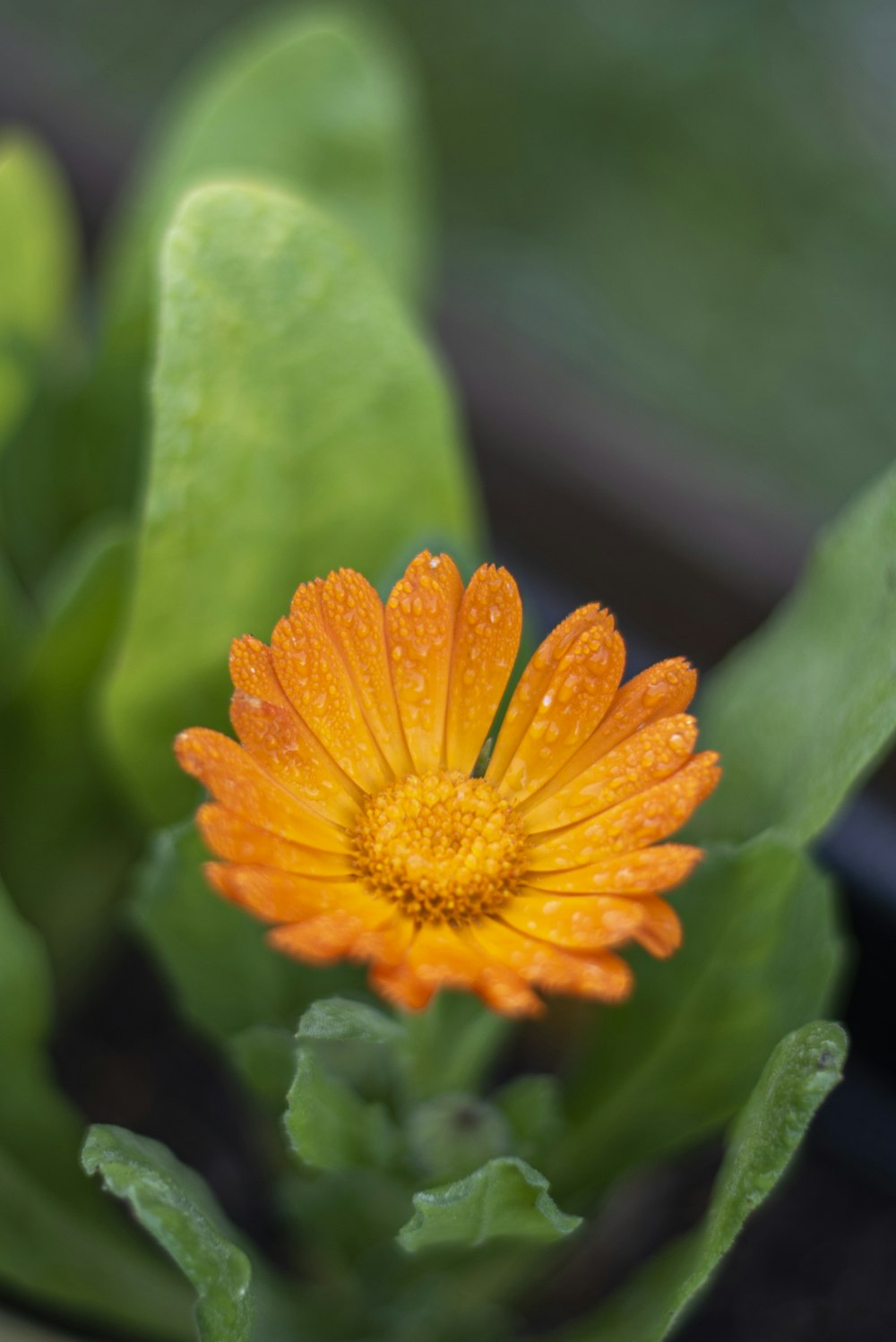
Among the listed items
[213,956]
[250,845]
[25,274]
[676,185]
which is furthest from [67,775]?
[676,185]

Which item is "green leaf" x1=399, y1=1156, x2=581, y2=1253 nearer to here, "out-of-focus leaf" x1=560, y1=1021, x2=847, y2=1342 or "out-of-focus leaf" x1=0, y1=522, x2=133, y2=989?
"out-of-focus leaf" x1=560, y1=1021, x2=847, y2=1342

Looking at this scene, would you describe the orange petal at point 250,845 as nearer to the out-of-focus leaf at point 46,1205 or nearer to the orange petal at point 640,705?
the orange petal at point 640,705

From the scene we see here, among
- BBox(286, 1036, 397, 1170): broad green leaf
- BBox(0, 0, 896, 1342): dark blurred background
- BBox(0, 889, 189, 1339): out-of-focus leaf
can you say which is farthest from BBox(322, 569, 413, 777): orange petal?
BBox(0, 0, 896, 1342): dark blurred background

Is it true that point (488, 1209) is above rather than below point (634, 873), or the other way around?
below

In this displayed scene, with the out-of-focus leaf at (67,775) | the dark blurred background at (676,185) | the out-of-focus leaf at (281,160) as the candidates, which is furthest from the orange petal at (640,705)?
the dark blurred background at (676,185)

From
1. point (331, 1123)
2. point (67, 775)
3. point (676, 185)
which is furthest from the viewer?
point (676, 185)

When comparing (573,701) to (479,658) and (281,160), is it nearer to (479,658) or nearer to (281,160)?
(479,658)

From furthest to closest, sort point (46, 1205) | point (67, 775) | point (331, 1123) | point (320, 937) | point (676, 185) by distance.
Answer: point (676, 185)
point (67, 775)
point (46, 1205)
point (331, 1123)
point (320, 937)
